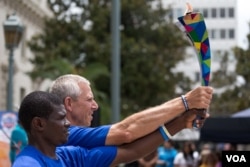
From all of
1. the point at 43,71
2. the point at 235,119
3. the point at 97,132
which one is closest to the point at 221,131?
the point at 235,119

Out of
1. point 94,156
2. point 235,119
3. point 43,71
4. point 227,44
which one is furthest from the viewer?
point 227,44

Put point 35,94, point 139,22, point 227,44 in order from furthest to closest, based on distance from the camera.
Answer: point 227,44 < point 139,22 < point 35,94

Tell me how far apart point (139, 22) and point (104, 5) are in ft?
8.73

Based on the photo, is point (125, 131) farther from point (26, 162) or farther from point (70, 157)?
point (26, 162)

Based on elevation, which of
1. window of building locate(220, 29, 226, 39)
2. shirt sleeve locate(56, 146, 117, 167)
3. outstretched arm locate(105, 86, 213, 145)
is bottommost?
window of building locate(220, 29, 226, 39)

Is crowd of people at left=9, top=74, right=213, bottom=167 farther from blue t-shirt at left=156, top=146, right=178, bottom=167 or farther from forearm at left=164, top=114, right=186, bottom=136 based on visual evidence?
blue t-shirt at left=156, top=146, right=178, bottom=167

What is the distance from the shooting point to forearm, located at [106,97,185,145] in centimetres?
423

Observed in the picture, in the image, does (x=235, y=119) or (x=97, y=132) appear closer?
(x=97, y=132)

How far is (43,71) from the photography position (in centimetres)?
3031

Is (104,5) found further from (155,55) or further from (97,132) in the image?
(97,132)

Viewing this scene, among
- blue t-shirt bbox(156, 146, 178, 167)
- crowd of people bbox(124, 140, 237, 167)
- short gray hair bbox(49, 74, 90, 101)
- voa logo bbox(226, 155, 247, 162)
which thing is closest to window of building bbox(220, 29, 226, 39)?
crowd of people bbox(124, 140, 237, 167)

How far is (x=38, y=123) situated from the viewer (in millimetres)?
3648

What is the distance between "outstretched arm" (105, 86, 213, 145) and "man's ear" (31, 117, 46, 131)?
734 mm

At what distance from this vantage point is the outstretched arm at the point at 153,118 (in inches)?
164
